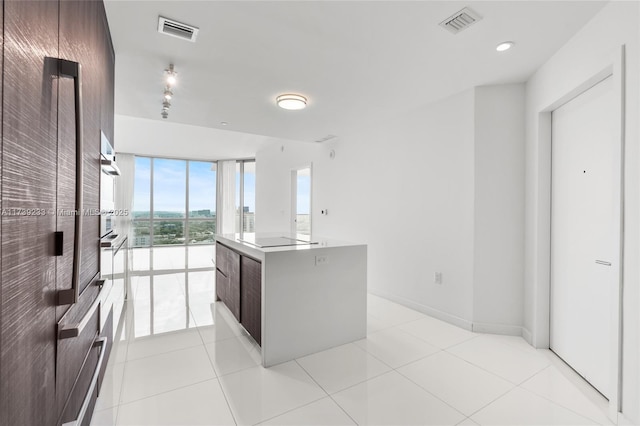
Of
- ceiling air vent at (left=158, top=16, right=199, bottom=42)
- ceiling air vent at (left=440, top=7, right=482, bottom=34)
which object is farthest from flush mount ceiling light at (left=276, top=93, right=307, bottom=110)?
ceiling air vent at (left=440, top=7, right=482, bottom=34)

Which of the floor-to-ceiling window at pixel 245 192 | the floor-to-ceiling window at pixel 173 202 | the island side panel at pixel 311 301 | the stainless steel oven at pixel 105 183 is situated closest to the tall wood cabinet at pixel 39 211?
the stainless steel oven at pixel 105 183

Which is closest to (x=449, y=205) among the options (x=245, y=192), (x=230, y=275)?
(x=230, y=275)

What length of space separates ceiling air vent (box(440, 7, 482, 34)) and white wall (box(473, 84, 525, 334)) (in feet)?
3.79

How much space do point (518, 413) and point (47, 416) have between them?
2.31 m

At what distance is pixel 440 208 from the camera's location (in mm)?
3350

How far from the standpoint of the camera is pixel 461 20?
1932 mm

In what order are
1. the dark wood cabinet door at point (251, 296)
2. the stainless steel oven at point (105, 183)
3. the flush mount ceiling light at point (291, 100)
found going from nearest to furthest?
the stainless steel oven at point (105, 183), the dark wood cabinet door at point (251, 296), the flush mount ceiling light at point (291, 100)

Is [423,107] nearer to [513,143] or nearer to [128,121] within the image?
[513,143]

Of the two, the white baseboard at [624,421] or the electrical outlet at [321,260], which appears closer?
the white baseboard at [624,421]

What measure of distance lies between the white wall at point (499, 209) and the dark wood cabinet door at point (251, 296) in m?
2.16

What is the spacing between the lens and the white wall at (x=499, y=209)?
287 centimetres

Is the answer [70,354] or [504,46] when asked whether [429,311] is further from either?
[70,354]

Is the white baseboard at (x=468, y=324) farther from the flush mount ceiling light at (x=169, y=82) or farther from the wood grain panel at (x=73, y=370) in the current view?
the flush mount ceiling light at (x=169, y=82)

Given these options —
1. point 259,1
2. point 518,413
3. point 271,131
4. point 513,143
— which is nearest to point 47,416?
point 259,1
